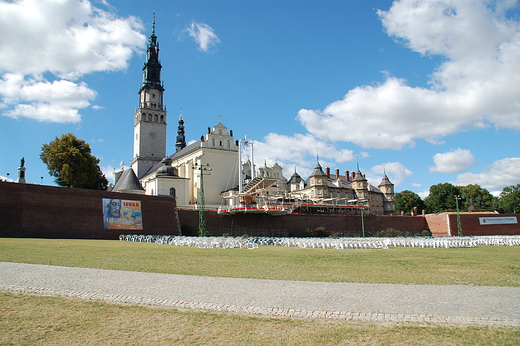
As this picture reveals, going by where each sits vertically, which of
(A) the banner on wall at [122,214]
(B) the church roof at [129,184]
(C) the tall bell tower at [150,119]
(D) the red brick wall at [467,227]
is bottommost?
(D) the red brick wall at [467,227]

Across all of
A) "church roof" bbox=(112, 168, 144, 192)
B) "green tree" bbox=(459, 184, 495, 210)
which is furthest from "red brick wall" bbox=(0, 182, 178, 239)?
"green tree" bbox=(459, 184, 495, 210)

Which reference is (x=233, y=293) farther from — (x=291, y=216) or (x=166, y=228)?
(x=291, y=216)

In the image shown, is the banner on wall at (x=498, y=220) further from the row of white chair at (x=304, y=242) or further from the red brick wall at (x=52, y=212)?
the red brick wall at (x=52, y=212)

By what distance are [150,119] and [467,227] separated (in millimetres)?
55446

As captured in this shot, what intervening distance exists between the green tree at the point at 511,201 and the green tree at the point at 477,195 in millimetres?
6119

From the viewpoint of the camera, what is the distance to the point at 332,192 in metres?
71.0

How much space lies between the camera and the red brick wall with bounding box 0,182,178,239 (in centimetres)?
2823

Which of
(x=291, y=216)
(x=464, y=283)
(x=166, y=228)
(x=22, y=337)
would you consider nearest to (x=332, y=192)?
(x=291, y=216)

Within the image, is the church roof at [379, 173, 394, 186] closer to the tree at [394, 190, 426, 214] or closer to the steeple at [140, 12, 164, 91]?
the tree at [394, 190, 426, 214]

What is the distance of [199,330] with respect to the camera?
5676 millimetres

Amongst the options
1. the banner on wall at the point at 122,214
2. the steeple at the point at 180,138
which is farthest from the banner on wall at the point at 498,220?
the steeple at the point at 180,138

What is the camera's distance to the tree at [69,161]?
4359 cm

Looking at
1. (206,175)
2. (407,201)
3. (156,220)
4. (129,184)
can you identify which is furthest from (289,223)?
(407,201)

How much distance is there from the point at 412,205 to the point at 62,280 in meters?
88.7
